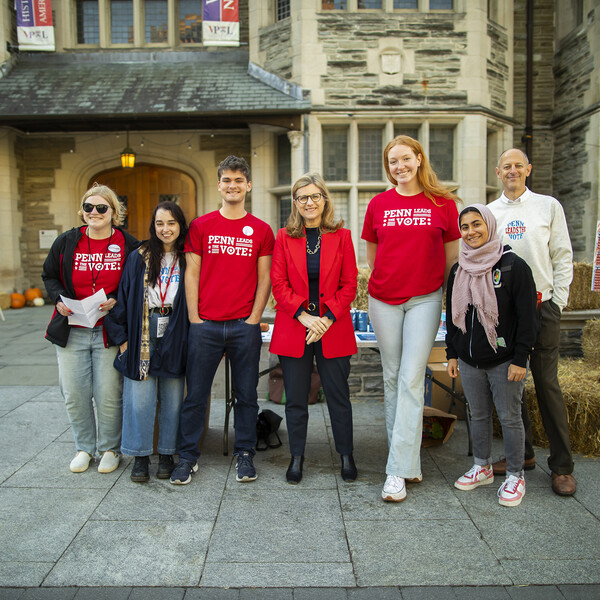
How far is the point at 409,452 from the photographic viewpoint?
126 inches

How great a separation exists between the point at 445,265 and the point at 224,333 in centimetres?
136

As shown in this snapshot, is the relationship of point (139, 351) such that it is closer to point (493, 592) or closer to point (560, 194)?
point (493, 592)

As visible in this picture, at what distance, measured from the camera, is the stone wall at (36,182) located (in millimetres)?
10633

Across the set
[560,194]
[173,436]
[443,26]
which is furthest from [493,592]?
[560,194]

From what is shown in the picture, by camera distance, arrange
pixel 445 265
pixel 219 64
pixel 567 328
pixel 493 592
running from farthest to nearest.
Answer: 1. pixel 219 64
2. pixel 567 328
3. pixel 445 265
4. pixel 493 592

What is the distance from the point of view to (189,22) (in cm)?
1053

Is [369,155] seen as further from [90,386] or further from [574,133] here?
[90,386]

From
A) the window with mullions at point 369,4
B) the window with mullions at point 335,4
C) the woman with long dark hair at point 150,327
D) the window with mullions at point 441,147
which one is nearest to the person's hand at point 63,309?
the woman with long dark hair at point 150,327

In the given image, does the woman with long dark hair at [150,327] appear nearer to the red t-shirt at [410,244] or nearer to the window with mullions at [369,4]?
the red t-shirt at [410,244]

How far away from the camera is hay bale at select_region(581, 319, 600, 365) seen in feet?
15.9

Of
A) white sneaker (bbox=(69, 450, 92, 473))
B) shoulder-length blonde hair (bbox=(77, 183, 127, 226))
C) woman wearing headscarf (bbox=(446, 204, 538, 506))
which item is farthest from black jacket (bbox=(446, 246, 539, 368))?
white sneaker (bbox=(69, 450, 92, 473))

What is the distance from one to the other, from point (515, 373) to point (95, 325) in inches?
96.5

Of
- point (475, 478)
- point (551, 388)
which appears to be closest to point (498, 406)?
point (551, 388)

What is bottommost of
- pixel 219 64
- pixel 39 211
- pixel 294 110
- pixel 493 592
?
pixel 493 592
